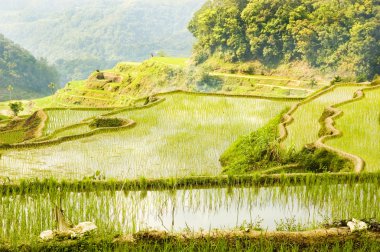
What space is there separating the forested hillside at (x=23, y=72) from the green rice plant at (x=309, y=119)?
186ft

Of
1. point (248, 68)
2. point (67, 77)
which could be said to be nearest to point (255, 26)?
point (248, 68)

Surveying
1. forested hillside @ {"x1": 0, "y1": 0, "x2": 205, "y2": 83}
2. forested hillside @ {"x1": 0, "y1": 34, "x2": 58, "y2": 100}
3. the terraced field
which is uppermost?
forested hillside @ {"x1": 0, "y1": 0, "x2": 205, "y2": 83}

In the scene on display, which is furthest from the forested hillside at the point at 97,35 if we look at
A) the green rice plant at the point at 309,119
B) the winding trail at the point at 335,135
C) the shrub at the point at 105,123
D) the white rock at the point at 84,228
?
the white rock at the point at 84,228

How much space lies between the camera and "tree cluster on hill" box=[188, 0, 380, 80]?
128ft

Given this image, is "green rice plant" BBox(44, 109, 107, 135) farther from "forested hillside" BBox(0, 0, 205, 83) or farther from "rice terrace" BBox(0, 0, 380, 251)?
"forested hillside" BBox(0, 0, 205, 83)

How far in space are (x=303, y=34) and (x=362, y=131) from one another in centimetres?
3143

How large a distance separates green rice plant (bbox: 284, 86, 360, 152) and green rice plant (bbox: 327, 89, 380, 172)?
0.55 meters

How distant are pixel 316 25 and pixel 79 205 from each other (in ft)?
124

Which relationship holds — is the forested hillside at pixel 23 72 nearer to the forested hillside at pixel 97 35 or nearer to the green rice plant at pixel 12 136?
the forested hillside at pixel 97 35

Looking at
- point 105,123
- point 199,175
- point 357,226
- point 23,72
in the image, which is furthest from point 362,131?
point 23,72

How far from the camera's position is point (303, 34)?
132 ft

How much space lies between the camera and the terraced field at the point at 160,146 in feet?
30.9

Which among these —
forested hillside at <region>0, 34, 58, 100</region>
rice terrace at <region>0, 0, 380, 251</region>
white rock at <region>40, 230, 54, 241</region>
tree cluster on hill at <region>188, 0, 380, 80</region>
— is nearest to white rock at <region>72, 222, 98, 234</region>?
rice terrace at <region>0, 0, 380, 251</region>

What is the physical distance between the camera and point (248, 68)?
4353 centimetres
